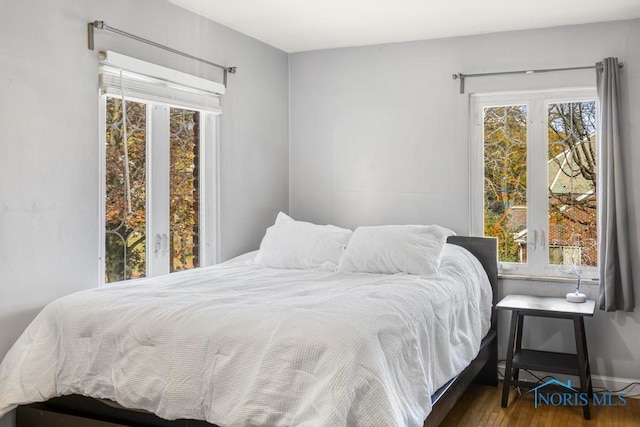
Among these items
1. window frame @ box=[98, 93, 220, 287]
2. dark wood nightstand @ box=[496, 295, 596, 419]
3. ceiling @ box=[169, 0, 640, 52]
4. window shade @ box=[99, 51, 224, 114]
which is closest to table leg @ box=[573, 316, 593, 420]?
dark wood nightstand @ box=[496, 295, 596, 419]

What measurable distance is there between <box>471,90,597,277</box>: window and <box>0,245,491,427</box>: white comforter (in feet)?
4.79

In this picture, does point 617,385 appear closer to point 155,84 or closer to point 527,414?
point 527,414

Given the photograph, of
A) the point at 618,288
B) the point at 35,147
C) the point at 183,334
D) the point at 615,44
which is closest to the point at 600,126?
the point at 615,44

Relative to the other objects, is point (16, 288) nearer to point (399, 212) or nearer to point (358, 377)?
point (358, 377)

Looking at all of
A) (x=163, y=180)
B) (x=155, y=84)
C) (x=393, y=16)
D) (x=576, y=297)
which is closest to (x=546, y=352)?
(x=576, y=297)

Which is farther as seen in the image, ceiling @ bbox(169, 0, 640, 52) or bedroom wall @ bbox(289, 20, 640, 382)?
bedroom wall @ bbox(289, 20, 640, 382)

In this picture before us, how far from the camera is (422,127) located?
4.49 meters

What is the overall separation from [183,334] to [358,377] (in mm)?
718

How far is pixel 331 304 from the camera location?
2.61 meters

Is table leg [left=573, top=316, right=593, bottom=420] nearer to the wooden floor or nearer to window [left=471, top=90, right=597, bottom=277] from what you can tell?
the wooden floor

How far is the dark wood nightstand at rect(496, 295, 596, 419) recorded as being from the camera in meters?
3.56

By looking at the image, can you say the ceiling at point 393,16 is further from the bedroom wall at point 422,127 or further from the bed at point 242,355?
the bed at point 242,355

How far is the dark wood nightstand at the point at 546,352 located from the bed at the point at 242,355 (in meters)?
0.55

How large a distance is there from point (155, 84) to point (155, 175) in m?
0.53
